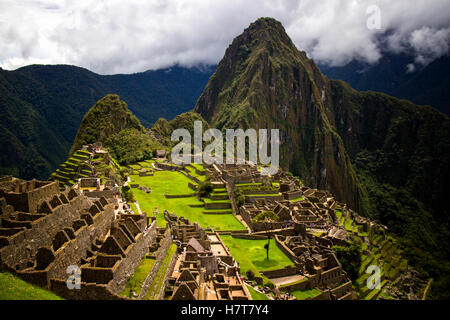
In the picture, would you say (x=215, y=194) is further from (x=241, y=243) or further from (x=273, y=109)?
(x=273, y=109)

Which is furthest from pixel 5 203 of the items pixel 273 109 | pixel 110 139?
pixel 273 109

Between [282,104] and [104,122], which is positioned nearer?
[104,122]

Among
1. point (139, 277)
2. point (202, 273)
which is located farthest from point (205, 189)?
point (139, 277)

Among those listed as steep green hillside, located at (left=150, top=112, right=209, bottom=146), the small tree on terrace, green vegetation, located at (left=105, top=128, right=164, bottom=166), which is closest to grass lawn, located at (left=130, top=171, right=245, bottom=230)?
the small tree on terrace

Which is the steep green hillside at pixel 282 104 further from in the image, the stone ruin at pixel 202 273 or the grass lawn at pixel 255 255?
the stone ruin at pixel 202 273

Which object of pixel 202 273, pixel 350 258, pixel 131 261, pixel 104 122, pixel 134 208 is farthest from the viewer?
pixel 104 122

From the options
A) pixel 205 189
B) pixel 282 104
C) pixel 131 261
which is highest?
pixel 282 104

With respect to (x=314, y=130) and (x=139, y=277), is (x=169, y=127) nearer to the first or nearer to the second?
(x=314, y=130)

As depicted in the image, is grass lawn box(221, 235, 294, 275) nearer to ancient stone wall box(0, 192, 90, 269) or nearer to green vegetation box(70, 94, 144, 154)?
ancient stone wall box(0, 192, 90, 269)
